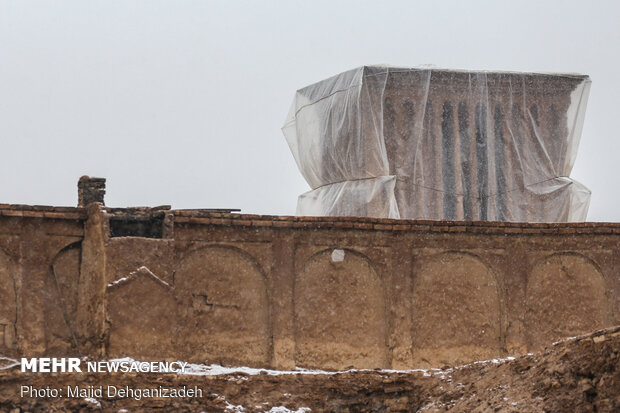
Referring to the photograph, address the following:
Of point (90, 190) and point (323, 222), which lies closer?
point (90, 190)

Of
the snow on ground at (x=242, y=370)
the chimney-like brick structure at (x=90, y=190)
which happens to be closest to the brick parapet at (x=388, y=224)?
the chimney-like brick structure at (x=90, y=190)

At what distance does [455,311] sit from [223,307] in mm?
4277

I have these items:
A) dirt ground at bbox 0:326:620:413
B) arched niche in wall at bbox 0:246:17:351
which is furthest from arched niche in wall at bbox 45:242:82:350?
dirt ground at bbox 0:326:620:413

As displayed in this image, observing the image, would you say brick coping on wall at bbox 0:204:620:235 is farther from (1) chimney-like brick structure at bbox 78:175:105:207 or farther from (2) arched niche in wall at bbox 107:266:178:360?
(2) arched niche in wall at bbox 107:266:178:360

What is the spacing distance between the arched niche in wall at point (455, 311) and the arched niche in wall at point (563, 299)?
0.73 metres

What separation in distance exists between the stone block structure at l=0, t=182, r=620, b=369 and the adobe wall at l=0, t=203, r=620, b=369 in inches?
1.0

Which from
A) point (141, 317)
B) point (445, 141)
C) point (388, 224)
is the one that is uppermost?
point (445, 141)

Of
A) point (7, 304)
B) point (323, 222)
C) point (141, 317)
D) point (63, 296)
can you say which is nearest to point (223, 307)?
point (141, 317)

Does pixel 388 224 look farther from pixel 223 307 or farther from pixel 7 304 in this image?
pixel 7 304

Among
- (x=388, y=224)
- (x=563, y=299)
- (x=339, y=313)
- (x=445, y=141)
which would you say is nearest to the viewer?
(x=339, y=313)

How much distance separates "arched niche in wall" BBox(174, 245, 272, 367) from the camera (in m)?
23.5

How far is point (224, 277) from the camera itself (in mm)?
24031

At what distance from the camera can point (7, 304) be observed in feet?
74.9

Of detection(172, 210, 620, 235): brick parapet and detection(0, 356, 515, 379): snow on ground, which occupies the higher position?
detection(172, 210, 620, 235): brick parapet
